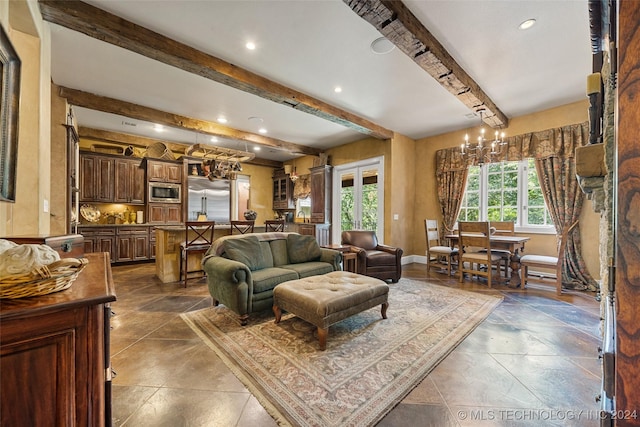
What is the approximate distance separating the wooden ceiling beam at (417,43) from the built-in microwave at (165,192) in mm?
5708

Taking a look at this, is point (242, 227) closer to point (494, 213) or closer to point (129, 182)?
point (129, 182)

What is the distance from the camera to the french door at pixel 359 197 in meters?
5.71

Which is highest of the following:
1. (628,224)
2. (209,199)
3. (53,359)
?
(209,199)

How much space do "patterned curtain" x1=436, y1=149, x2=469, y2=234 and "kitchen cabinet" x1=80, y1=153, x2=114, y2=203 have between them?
712 cm

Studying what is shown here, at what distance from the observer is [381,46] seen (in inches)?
105

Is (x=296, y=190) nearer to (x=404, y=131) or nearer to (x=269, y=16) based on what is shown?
(x=404, y=131)

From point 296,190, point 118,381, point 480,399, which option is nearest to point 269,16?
point 118,381

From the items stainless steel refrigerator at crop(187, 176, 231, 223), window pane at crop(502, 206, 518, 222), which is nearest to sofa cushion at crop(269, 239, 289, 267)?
stainless steel refrigerator at crop(187, 176, 231, 223)

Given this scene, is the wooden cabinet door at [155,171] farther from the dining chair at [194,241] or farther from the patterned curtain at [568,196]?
the patterned curtain at [568,196]

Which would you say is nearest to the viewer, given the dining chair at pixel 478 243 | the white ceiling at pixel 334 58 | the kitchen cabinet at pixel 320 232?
the white ceiling at pixel 334 58

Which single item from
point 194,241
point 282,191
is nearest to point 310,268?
point 194,241

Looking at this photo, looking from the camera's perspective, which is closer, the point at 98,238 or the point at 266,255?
the point at 266,255

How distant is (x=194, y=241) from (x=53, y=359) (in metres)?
3.49

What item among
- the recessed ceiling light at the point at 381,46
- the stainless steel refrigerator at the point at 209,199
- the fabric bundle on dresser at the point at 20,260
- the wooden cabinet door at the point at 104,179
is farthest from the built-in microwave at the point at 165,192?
the fabric bundle on dresser at the point at 20,260
